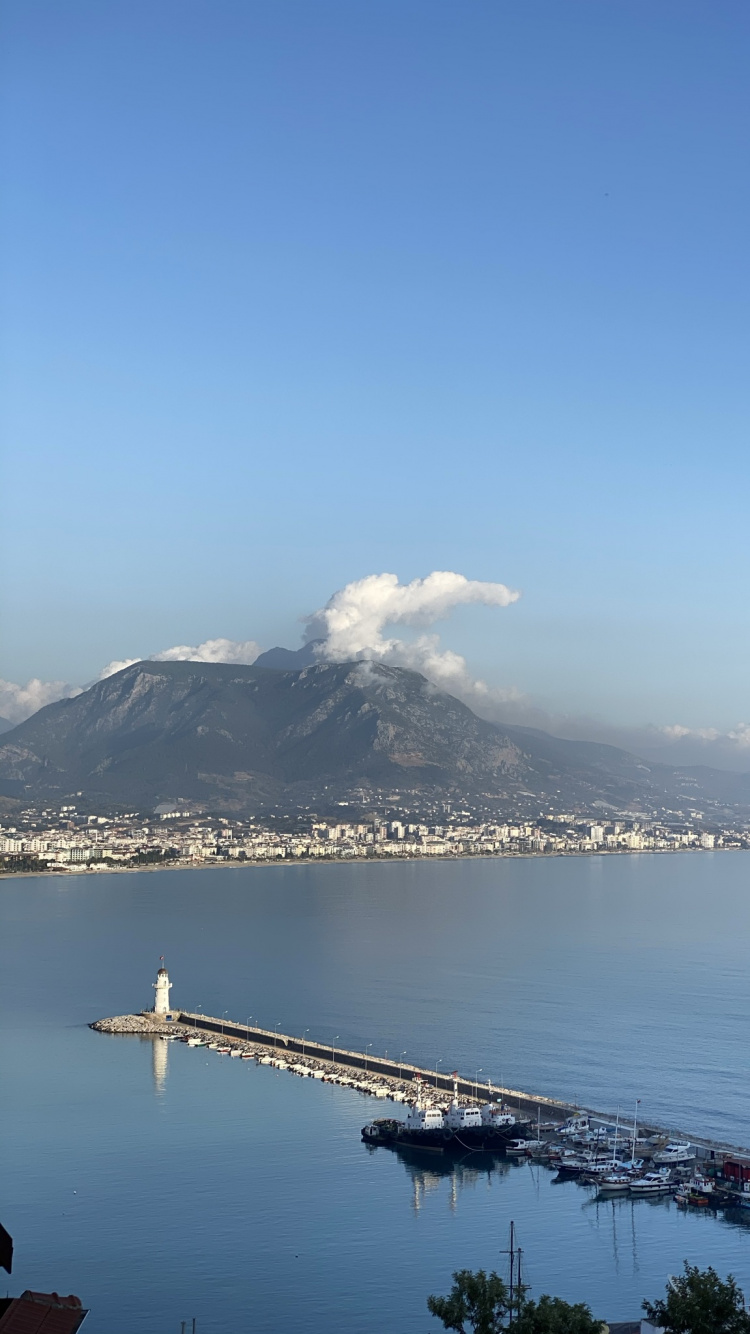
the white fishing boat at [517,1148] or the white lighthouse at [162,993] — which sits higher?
the white lighthouse at [162,993]

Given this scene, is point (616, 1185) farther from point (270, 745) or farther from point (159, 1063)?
point (270, 745)

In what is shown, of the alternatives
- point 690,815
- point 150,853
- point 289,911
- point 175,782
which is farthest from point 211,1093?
point 690,815

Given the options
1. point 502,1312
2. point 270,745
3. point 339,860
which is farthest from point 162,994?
point 270,745

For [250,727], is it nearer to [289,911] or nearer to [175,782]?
[175,782]

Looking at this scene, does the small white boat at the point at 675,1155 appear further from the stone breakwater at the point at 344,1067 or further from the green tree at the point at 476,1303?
the green tree at the point at 476,1303

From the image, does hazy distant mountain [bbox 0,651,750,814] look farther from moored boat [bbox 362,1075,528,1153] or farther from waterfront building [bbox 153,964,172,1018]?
moored boat [bbox 362,1075,528,1153]

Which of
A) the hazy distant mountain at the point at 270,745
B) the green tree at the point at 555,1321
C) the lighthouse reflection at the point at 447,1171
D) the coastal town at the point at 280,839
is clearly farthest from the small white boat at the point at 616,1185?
the hazy distant mountain at the point at 270,745
